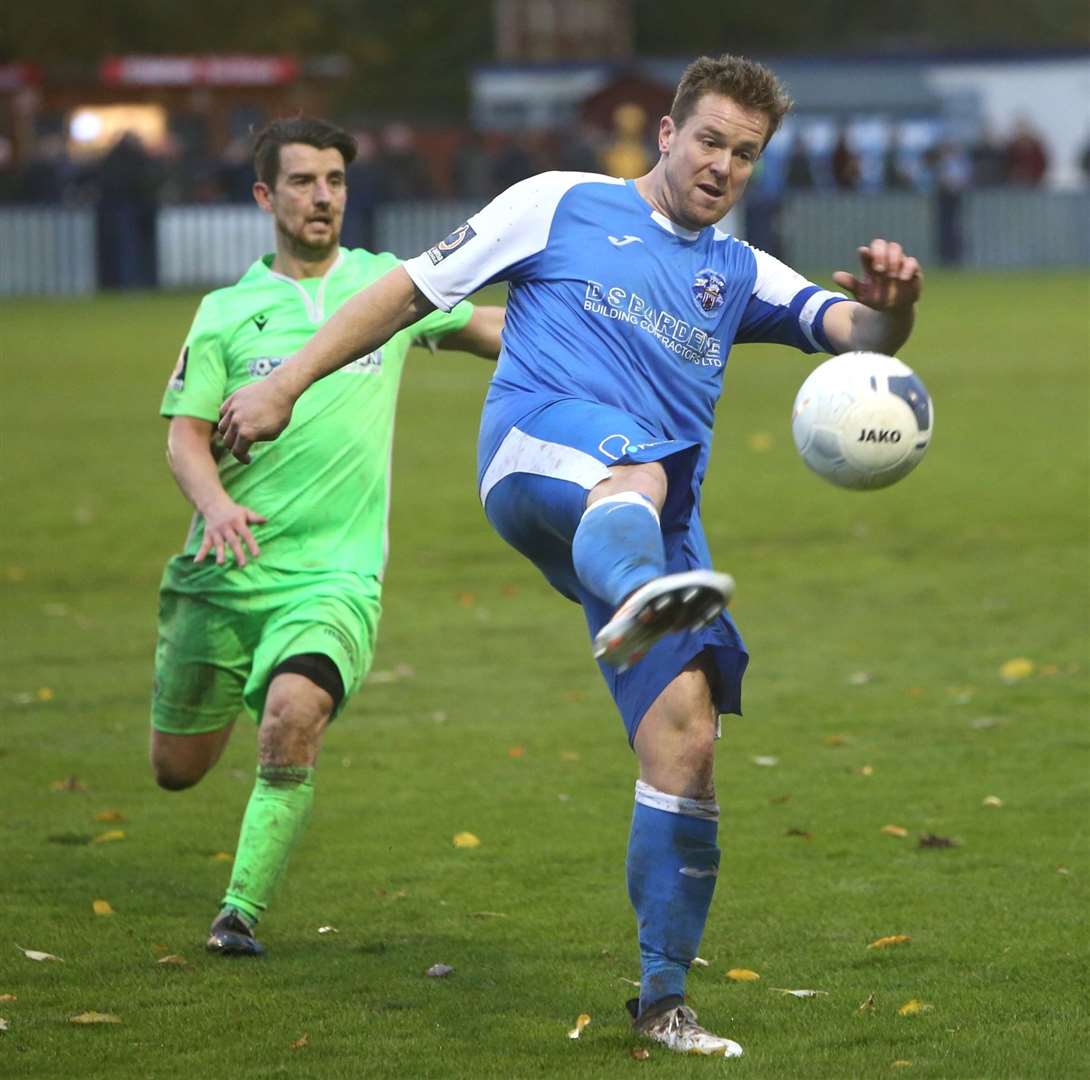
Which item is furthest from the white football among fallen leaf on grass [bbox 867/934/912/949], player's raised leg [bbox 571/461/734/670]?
fallen leaf on grass [bbox 867/934/912/949]

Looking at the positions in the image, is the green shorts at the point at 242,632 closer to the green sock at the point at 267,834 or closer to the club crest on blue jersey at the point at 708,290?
the green sock at the point at 267,834

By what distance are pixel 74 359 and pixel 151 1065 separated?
69.7 feet

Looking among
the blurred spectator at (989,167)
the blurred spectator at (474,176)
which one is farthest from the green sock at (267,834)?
the blurred spectator at (989,167)

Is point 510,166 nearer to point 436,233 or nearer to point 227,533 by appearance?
point 436,233

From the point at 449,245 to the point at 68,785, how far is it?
3834mm

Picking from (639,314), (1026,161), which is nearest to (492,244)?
(639,314)

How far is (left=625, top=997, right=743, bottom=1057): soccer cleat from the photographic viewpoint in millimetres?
5109

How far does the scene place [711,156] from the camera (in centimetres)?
533

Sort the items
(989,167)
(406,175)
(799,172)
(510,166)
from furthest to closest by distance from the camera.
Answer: (989,167), (406,175), (799,172), (510,166)

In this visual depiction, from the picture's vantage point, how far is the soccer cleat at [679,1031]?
16.8ft

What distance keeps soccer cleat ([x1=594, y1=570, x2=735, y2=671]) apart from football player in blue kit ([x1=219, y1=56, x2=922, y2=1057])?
25 cm

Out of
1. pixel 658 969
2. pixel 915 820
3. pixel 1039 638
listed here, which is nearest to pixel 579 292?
pixel 658 969

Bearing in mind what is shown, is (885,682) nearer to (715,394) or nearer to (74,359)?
(715,394)

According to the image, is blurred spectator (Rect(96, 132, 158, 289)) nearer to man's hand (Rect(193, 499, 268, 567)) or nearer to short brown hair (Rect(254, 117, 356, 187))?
short brown hair (Rect(254, 117, 356, 187))
